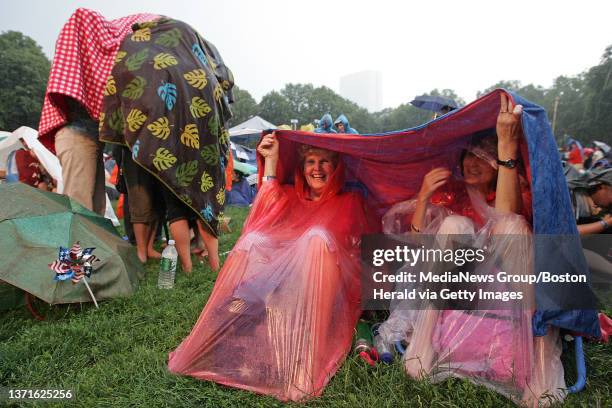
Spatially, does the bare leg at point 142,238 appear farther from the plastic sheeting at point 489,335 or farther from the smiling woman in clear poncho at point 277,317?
the plastic sheeting at point 489,335

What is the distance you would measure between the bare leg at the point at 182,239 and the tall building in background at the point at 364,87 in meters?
91.6

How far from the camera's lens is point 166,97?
2.72 m

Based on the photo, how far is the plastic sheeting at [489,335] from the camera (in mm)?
1578

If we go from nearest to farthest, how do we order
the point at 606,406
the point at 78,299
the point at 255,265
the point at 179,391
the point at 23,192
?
1. the point at 606,406
2. the point at 179,391
3. the point at 255,265
4. the point at 78,299
5. the point at 23,192

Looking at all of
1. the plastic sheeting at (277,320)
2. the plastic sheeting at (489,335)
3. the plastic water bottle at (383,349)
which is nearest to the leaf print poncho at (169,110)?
the plastic sheeting at (277,320)

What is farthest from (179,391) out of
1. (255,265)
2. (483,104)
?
(483,104)

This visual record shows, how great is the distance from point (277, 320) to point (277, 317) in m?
0.01

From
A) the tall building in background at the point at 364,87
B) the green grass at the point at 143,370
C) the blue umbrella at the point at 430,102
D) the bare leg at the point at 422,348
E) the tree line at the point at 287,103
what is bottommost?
the green grass at the point at 143,370

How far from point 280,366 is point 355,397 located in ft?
1.15

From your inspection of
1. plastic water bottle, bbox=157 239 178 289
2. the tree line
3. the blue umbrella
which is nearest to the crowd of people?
plastic water bottle, bbox=157 239 178 289

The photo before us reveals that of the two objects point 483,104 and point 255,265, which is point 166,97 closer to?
point 255,265

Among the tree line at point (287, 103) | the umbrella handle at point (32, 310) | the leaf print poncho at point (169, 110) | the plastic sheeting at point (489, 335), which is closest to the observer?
the plastic sheeting at point (489, 335)

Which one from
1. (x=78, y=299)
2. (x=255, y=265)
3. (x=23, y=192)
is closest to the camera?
(x=255, y=265)

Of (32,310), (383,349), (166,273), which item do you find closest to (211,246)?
(166,273)
